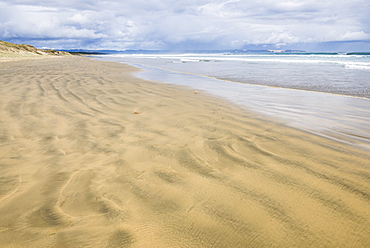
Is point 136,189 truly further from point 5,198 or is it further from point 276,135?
point 276,135

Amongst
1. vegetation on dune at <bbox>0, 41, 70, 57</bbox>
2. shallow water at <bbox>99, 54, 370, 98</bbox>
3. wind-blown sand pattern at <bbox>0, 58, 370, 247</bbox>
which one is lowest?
wind-blown sand pattern at <bbox>0, 58, 370, 247</bbox>

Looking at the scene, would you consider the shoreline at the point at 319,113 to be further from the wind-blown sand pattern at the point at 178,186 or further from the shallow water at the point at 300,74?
the shallow water at the point at 300,74

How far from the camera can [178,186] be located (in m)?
2.43

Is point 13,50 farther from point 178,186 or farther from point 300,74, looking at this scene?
point 178,186

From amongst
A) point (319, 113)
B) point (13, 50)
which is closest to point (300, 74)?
point (319, 113)

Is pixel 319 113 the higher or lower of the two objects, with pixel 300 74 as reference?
lower

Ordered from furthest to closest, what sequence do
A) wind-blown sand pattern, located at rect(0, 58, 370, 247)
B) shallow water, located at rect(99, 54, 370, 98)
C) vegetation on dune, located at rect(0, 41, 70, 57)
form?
1. vegetation on dune, located at rect(0, 41, 70, 57)
2. shallow water, located at rect(99, 54, 370, 98)
3. wind-blown sand pattern, located at rect(0, 58, 370, 247)

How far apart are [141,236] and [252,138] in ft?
8.09

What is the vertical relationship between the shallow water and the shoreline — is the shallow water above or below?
above

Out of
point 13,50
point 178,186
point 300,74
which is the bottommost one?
point 178,186

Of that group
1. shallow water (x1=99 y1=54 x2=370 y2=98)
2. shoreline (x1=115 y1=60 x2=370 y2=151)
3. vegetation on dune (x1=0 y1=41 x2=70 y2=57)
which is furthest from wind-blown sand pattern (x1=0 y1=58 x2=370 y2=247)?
vegetation on dune (x1=0 y1=41 x2=70 y2=57)

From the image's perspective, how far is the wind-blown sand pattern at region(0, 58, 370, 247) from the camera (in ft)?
5.92

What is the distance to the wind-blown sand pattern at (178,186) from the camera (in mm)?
1805

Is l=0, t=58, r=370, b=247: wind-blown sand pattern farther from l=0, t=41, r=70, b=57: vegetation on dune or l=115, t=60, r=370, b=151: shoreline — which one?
l=0, t=41, r=70, b=57: vegetation on dune
